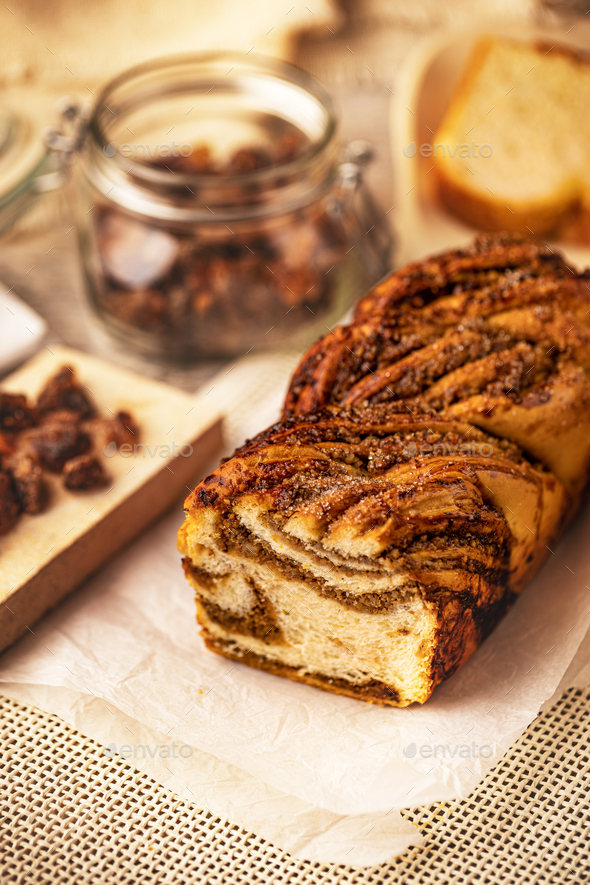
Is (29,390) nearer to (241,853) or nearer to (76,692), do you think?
(76,692)

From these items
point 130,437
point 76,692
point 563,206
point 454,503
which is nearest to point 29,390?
point 130,437
